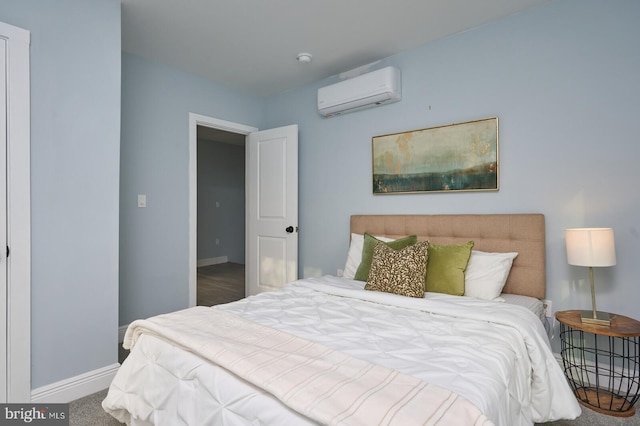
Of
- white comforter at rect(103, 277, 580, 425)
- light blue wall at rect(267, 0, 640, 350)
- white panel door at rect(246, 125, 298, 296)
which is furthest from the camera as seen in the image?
white panel door at rect(246, 125, 298, 296)

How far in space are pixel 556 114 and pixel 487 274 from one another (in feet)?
4.00

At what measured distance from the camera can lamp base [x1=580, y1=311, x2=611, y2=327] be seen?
189cm

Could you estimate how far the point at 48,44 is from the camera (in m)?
2.03

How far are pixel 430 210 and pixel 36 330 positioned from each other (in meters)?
2.89

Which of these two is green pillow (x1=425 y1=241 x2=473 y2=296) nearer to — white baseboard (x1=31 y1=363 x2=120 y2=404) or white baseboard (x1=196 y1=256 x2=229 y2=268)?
white baseboard (x1=31 y1=363 x2=120 y2=404)

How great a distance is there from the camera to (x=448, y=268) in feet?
7.42

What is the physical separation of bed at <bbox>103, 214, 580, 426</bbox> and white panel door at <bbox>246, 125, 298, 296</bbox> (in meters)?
1.35

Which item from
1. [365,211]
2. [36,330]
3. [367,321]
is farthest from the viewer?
[365,211]

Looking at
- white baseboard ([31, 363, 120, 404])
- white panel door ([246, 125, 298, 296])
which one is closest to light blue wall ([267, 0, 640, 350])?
white panel door ([246, 125, 298, 296])

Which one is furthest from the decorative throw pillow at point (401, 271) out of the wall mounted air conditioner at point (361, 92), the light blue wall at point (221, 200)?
the light blue wall at point (221, 200)

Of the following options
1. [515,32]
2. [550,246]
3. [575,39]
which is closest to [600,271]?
[550,246]

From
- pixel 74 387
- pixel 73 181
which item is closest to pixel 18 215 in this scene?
pixel 73 181

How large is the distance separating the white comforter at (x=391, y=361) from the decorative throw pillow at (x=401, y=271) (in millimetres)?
138

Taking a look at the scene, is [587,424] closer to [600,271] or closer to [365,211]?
[600,271]
